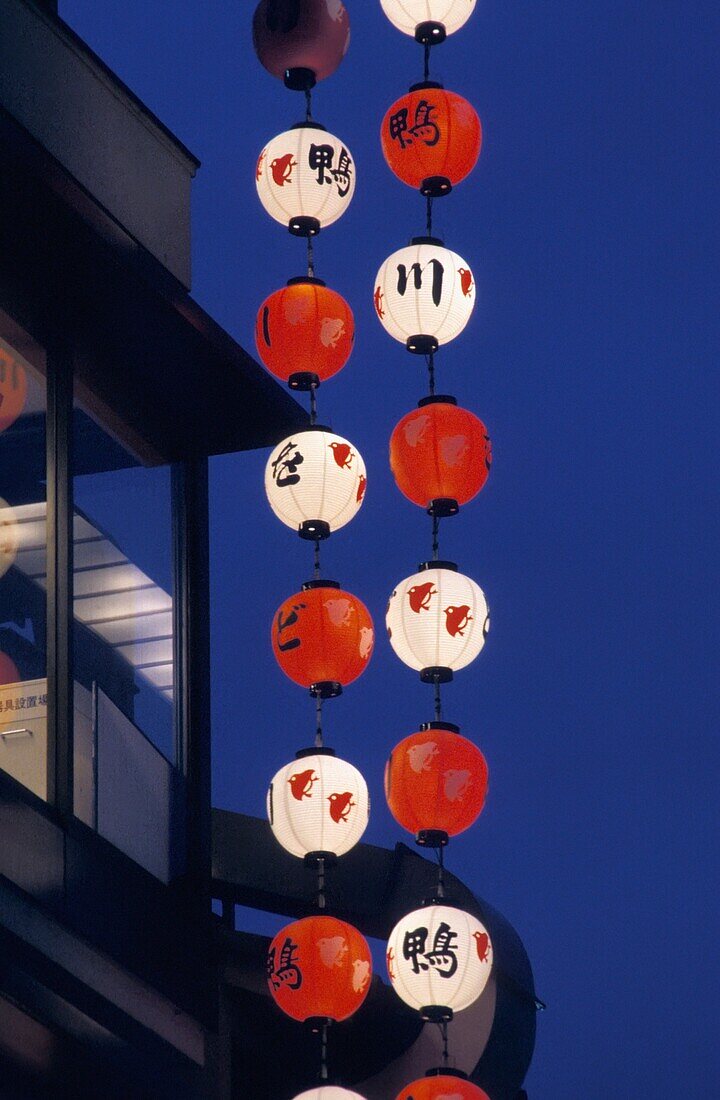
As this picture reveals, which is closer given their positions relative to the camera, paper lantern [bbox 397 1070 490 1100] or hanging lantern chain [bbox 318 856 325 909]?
paper lantern [bbox 397 1070 490 1100]

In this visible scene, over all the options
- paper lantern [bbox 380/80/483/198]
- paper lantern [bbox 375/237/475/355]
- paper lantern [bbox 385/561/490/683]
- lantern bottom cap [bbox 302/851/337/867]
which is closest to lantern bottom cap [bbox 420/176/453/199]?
paper lantern [bbox 380/80/483/198]

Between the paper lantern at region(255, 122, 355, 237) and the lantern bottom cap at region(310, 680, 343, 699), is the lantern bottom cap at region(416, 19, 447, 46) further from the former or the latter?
the lantern bottom cap at region(310, 680, 343, 699)

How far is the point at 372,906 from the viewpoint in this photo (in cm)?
1335

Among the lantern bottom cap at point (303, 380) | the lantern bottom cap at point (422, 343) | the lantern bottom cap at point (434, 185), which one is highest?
the lantern bottom cap at point (434, 185)

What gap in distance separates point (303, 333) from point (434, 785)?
3200mm

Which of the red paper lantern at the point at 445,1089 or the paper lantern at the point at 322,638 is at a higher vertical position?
the paper lantern at the point at 322,638

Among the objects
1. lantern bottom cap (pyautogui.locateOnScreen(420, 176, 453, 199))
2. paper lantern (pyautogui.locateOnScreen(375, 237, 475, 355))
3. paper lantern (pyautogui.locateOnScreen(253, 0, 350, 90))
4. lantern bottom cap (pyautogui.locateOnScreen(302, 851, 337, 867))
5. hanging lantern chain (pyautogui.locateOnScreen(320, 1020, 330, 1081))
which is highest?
paper lantern (pyautogui.locateOnScreen(253, 0, 350, 90))

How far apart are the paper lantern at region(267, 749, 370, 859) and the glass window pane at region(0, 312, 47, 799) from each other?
7.86 feet

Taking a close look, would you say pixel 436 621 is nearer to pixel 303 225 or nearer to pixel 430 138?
pixel 303 225

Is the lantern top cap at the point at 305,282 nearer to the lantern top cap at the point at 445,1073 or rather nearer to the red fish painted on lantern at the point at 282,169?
the red fish painted on lantern at the point at 282,169

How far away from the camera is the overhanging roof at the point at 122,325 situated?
10.6 metres

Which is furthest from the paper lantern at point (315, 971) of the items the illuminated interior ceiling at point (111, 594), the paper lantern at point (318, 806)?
the illuminated interior ceiling at point (111, 594)

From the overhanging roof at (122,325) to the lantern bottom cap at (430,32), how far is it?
286 centimetres

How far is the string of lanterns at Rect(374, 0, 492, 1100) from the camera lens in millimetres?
12047
